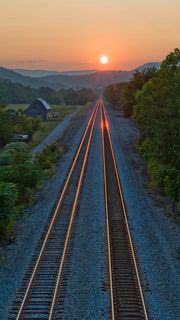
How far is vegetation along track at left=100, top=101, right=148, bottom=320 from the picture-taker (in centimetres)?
1460


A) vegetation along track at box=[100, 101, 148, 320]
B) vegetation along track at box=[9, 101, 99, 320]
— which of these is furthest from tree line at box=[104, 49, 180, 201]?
vegetation along track at box=[9, 101, 99, 320]

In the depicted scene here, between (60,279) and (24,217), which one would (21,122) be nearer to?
(24,217)

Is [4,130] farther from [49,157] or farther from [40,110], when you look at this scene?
[40,110]

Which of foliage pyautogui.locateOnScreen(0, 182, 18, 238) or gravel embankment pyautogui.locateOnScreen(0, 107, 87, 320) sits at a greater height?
foliage pyautogui.locateOnScreen(0, 182, 18, 238)

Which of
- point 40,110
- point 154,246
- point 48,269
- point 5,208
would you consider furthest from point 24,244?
point 40,110

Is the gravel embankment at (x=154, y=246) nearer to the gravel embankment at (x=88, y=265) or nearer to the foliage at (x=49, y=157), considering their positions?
the gravel embankment at (x=88, y=265)

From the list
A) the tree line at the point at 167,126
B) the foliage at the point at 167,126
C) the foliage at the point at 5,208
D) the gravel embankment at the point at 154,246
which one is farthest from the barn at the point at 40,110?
the foliage at the point at 5,208

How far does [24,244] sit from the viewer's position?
834 inches

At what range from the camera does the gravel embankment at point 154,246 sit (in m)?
15.4

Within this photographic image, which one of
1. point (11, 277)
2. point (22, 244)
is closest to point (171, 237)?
point (22, 244)

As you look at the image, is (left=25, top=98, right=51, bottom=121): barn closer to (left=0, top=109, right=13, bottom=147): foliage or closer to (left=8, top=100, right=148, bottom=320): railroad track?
(left=0, top=109, right=13, bottom=147): foliage

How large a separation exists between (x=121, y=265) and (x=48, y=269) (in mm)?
2725

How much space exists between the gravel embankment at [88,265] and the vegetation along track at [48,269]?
1.35 feet

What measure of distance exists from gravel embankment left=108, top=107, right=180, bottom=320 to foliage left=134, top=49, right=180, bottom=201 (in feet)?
4.85
